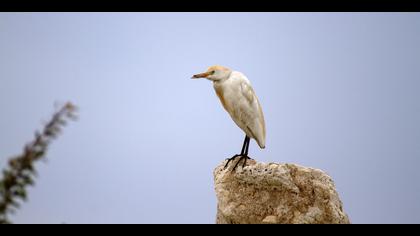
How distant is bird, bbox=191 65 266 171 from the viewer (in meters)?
7.42

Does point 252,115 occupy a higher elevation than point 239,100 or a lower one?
lower

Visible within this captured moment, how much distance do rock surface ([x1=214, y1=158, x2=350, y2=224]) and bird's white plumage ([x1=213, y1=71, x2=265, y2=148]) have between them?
0.94m

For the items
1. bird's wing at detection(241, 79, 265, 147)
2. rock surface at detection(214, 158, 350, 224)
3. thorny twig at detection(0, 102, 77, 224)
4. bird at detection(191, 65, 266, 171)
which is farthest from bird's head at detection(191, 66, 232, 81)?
thorny twig at detection(0, 102, 77, 224)

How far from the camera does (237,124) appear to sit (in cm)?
776

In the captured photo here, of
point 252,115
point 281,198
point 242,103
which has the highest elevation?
point 242,103

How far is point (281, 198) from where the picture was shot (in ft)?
21.5

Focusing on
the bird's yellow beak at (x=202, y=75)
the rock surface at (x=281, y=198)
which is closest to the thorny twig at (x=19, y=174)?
the rock surface at (x=281, y=198)

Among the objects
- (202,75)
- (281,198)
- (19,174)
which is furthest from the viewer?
(202,75)

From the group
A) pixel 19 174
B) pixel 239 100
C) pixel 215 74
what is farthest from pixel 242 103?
pixel 19 174

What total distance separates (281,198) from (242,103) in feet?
6.21

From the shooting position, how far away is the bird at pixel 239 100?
7.42 m

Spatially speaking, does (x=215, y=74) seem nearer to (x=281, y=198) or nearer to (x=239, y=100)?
(x=239, y=100)

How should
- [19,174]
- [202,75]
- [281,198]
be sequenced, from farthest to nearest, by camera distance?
1. [202,75]
2. [281,198]
3. [19,174]

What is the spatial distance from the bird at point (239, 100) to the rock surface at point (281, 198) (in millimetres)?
695
